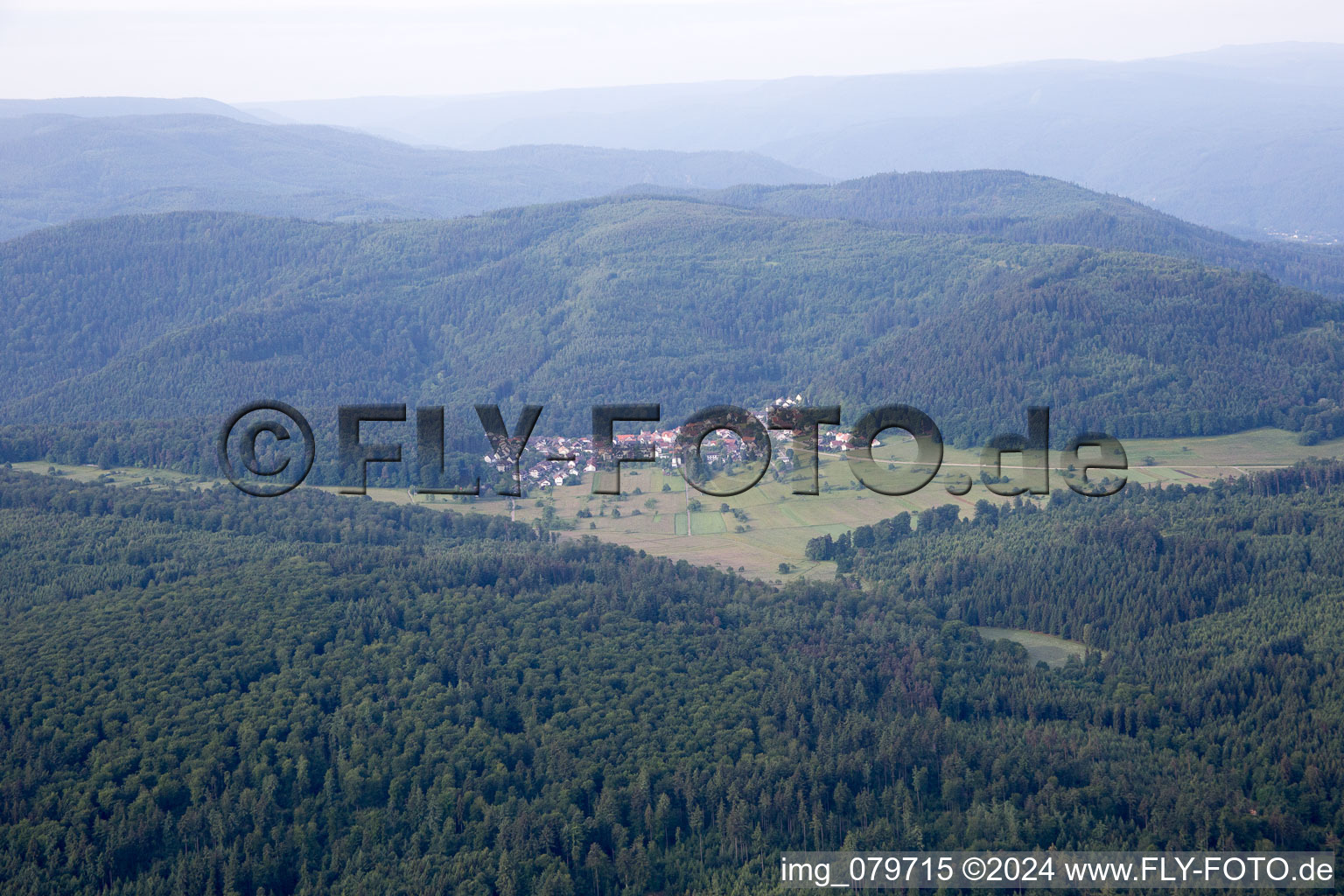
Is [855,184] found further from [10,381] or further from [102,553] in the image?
[102,553]

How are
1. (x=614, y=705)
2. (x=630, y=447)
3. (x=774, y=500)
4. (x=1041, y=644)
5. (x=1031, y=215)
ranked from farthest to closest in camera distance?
(x=1031, y=215) < (x=630, y=447) < (x=774, y=500) < (x=1041, y=644) < (x=614, y=705)

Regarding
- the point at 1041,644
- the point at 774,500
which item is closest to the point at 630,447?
the point at 774,500

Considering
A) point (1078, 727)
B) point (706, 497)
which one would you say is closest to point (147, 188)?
point (706, 497)

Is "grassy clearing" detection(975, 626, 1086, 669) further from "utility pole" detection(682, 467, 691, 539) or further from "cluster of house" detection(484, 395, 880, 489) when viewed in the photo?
"cluster of house" detection(484, 395, 880, 489)

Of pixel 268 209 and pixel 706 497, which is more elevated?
pixel 268 209

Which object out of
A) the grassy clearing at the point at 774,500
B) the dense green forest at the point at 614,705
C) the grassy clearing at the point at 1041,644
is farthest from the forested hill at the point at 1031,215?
the dense green forest at the point at 614,705

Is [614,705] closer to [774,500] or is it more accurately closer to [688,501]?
[688,501]

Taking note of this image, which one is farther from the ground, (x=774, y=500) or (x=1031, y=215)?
(x=1031, y=215)

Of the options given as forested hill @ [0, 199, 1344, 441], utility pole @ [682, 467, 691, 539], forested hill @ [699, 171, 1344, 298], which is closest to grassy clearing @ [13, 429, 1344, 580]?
utility pole @ [682, 467, 691, 539]
